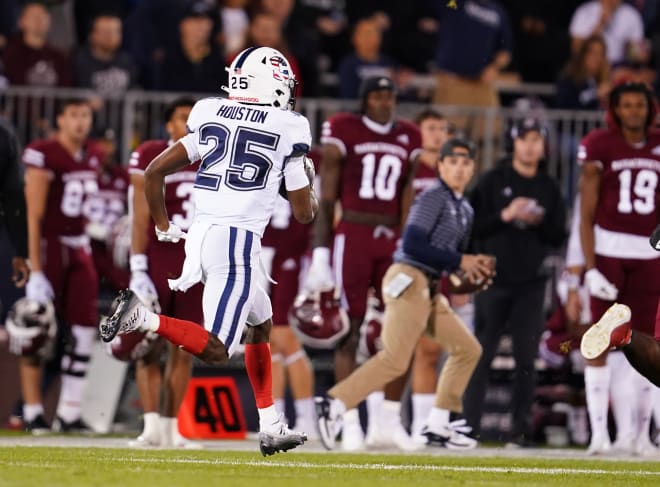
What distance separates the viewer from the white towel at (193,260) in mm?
7676

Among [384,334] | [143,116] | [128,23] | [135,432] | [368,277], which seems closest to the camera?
[384,334]

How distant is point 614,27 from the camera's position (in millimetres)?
14445

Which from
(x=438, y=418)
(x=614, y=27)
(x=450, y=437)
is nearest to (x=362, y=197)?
(x=438, y=418)

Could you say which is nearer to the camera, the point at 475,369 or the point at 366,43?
the point at 475,369

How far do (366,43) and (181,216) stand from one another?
14.5 ft

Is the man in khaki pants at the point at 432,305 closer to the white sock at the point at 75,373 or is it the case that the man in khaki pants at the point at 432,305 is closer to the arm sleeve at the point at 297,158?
the arm sleeve at the point at 297,158

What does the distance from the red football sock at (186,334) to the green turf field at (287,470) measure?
1.90 ft

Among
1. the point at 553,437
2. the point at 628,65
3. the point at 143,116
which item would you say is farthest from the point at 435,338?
the point at 628,65

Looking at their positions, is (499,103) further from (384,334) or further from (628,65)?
(384,334)

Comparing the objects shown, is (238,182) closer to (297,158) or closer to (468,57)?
(297,158)

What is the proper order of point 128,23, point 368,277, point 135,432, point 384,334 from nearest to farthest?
point 384,334 → point 368,277 → point 135,432 → point 128,23

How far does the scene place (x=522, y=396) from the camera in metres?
10.7

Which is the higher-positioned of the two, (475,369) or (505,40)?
(505,40)

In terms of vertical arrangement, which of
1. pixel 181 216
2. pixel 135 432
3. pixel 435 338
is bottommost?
pixel 135 432
